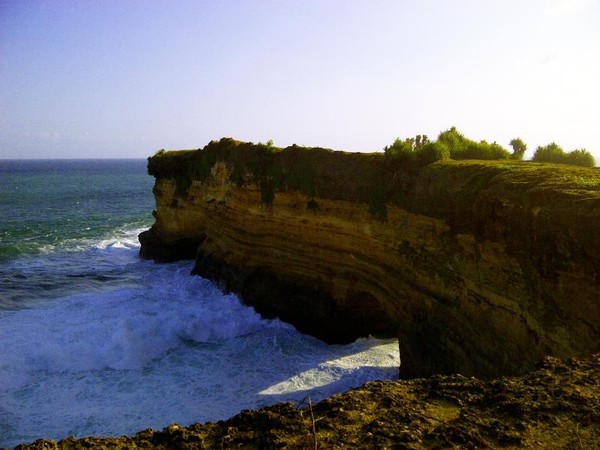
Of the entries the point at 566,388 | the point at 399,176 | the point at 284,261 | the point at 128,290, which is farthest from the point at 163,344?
the point at 566,388

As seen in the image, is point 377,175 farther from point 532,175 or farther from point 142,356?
point 142,356

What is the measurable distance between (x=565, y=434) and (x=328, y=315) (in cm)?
1098

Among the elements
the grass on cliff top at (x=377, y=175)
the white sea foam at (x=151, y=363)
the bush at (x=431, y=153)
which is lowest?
the white sea foam at (x=151, y=363)

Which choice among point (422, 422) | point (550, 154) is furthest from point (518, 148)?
point (422, 422)

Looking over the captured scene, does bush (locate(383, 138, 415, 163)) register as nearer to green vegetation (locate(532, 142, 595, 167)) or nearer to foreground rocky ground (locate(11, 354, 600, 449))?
green vegetation (locate(532, 142, 595, 167))

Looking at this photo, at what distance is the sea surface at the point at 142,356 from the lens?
1062cm

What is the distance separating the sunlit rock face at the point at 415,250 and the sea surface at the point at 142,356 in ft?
3.91

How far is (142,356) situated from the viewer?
13.5m

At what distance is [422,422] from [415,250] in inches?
308

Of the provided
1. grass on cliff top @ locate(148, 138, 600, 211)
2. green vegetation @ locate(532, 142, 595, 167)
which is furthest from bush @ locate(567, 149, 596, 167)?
grass on cliff top @ locate(148, 138, 600, 211)

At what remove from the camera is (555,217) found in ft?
26.7

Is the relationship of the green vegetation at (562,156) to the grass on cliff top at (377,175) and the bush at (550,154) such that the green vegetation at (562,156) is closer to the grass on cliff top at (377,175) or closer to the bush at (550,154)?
the bush at (550,154)

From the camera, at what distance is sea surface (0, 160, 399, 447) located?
1062cm

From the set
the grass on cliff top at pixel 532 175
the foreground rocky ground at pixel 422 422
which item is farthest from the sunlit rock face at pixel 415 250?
the foreground rocky ground at pixel 422 422
